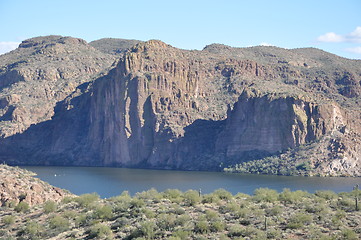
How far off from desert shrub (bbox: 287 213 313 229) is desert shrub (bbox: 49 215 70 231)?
1534cm

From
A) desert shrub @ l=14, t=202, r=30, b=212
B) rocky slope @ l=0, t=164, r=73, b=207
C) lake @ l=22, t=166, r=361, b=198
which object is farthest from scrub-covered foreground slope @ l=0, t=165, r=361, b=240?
lake @ l=22, t=166, r=361, b=198

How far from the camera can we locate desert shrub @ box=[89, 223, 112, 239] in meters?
48.9

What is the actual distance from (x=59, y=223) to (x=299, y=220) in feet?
54.4

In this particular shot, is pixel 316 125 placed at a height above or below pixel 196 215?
above

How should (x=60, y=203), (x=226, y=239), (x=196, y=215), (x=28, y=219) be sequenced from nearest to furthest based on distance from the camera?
(x=226, y=239)
(x=196, y=215)
(x=28, y=219)
(x=60, y=203)

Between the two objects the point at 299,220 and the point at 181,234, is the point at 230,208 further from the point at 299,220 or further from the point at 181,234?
the point at 181,234

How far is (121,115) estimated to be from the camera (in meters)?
192

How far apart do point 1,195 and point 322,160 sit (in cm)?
10222

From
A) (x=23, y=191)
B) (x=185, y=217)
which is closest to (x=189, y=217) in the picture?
(x=185, y=217)

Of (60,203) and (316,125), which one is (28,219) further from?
(316,125)

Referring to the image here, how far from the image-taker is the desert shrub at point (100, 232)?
48.9 m

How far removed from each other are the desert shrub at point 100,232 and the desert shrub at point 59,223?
3109mm

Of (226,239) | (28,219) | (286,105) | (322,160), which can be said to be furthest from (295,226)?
(286,105)

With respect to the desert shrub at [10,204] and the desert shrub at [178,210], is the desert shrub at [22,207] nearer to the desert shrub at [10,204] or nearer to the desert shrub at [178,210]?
the desert shrub at [10,204]
